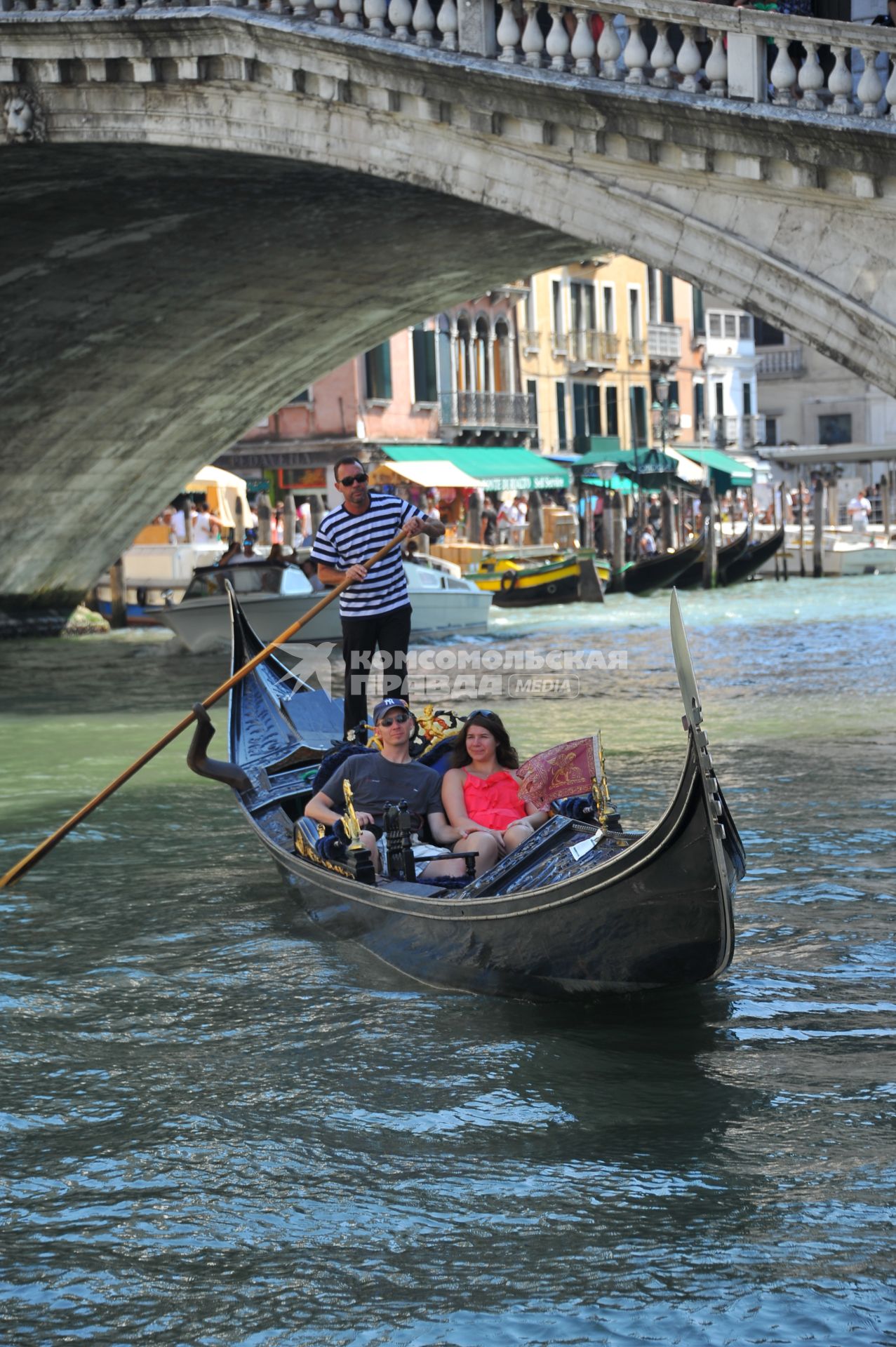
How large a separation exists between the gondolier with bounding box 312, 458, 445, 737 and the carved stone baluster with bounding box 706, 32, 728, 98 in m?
2.43

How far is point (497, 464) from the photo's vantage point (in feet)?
87.9

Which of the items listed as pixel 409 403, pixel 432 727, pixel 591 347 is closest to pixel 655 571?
pixel 409 403

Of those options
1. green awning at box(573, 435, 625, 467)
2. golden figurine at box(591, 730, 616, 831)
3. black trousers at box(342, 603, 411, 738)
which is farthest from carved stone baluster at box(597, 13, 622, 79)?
green awning at box(573, 435, 625, 467)

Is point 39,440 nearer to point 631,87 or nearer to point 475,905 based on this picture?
point 631,87

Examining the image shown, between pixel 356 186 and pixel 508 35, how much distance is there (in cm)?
262

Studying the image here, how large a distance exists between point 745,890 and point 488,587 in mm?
14263

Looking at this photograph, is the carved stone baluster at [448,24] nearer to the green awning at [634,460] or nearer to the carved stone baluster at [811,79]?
the carved stone baluster at [811,79]

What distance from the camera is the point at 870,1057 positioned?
13.1 feet

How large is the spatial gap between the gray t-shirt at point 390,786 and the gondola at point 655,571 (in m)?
16.0

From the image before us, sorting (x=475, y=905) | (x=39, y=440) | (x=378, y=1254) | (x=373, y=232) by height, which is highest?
(x=373, y=232)

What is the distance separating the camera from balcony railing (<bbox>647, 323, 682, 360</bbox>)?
34.5 meters

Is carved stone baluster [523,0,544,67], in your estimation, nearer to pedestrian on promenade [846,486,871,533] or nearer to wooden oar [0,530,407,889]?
wooden oar [0,530,407,889]

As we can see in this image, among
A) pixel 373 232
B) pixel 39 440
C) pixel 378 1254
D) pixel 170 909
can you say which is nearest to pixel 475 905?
pixel 378 1254

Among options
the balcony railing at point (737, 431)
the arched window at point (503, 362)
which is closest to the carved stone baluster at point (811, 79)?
the arched window at point (503, 362)
